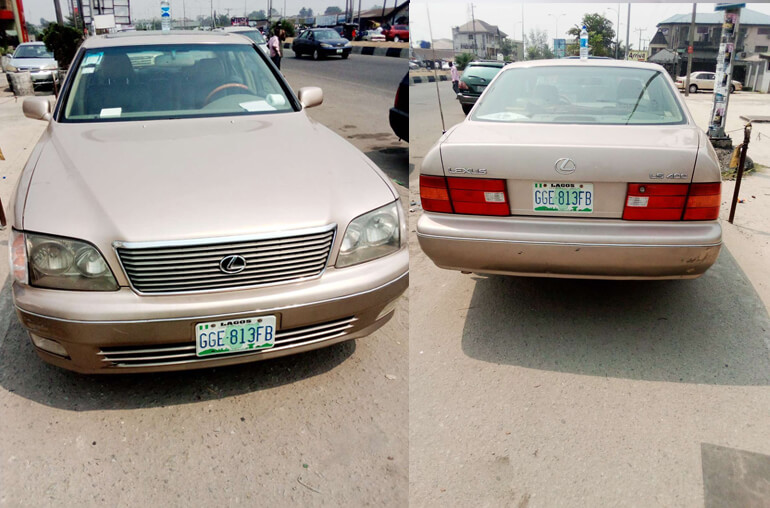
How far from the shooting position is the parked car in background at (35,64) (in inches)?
735

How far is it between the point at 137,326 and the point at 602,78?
10.4 ft

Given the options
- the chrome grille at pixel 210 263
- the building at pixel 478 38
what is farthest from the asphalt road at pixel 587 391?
the building at pixel 478 38

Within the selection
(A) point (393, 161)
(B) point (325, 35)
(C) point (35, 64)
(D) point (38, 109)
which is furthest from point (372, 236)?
(B) point (325, 35)

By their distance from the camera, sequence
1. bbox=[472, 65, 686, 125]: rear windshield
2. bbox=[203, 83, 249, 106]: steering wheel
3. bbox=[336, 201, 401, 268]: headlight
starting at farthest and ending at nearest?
1. bbox=[203, 83, 249, 106]: steering wheel
2. bbox=[472, 65, 686, 125]: rear windshield
3. bbox=[336, 201, 401, 268]: headlight

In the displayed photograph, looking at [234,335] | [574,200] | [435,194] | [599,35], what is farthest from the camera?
[599,35]

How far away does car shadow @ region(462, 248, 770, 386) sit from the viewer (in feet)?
10.7

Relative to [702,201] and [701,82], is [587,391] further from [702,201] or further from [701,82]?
[701,82]

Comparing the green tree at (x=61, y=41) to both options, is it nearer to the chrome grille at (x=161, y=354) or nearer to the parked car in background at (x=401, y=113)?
the parked car in background at (x=401, y=113)

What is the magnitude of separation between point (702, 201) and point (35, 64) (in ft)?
66.0

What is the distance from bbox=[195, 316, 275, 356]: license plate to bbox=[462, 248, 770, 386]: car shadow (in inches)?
47.1

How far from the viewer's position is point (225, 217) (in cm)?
273

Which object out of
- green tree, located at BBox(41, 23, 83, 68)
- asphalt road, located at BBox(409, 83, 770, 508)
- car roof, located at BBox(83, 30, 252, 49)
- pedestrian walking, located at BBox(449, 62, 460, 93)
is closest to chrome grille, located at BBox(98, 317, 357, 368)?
asphalt road, located at BBox(409, 83, 770, 508)

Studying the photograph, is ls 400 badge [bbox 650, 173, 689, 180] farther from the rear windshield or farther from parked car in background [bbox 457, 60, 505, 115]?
parked car in background [bbox 457, 60, 505, 115]

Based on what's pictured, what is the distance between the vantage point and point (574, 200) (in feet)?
11.0
